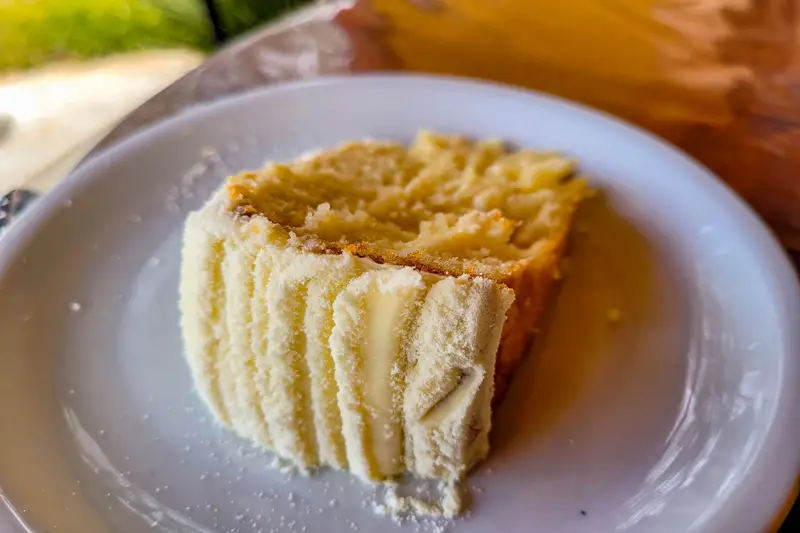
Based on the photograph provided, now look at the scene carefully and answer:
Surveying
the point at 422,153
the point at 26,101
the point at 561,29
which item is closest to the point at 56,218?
the point at 422,153

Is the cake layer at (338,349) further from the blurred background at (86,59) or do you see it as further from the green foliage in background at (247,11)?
the green foliage in background at (247,11)

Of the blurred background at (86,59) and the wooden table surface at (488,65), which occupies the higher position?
the blurred background at (86,59)

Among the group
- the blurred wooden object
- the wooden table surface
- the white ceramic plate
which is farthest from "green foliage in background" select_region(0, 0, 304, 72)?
the white ceramic plate

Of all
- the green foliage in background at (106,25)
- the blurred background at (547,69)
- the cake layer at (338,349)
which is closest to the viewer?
the cake layer at (338,349)

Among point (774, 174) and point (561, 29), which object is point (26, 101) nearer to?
point (561, 29)

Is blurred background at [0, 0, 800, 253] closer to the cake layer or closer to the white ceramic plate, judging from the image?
the white ceramic plate

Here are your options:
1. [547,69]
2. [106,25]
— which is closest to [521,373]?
[547,69]

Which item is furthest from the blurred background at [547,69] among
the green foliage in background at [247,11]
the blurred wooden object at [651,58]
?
the green foliage in background at [247,11]
